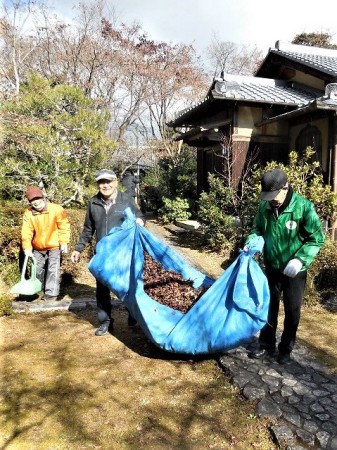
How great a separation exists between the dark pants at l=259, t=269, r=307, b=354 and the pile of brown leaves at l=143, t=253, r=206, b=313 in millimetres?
698

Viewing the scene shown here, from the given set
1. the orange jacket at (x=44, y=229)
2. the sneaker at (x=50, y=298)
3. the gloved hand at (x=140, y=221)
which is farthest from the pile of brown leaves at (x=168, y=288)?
the sneaker at (x=50, y=298)

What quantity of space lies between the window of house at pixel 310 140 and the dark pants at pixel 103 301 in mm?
6320

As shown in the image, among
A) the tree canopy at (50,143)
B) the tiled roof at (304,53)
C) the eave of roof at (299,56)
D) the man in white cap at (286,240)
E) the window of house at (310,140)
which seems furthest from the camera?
the tiled roof at (304,53)

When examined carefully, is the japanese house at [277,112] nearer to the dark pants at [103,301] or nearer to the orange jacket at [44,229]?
the orange jacket at [44,229]

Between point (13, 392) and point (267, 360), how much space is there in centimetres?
210

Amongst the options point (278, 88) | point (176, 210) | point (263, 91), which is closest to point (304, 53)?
point (278, 88)

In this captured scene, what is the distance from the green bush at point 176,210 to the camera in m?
12.5

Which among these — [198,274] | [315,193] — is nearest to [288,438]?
[198,274]

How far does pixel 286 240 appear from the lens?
9.61 ft

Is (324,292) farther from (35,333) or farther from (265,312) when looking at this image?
(35,333)

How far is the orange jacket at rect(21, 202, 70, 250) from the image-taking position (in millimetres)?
4633

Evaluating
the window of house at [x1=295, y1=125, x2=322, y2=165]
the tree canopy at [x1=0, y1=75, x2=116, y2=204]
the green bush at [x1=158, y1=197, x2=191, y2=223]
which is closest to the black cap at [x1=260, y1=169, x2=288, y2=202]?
the tree canopy at [x1=0, y1=75, x2=116, y2=204]

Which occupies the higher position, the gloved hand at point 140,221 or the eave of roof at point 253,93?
the eave of roof at point 253,93

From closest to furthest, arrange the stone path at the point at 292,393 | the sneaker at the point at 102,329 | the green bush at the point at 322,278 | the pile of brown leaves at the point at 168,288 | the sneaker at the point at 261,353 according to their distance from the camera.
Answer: the stone path at the point at 292,393, the sneaker at the point at 261,353, the pile of brown leaves at the point at 168,288, the sneaker at the point at 102,329, the green bush at the point at 322,278
